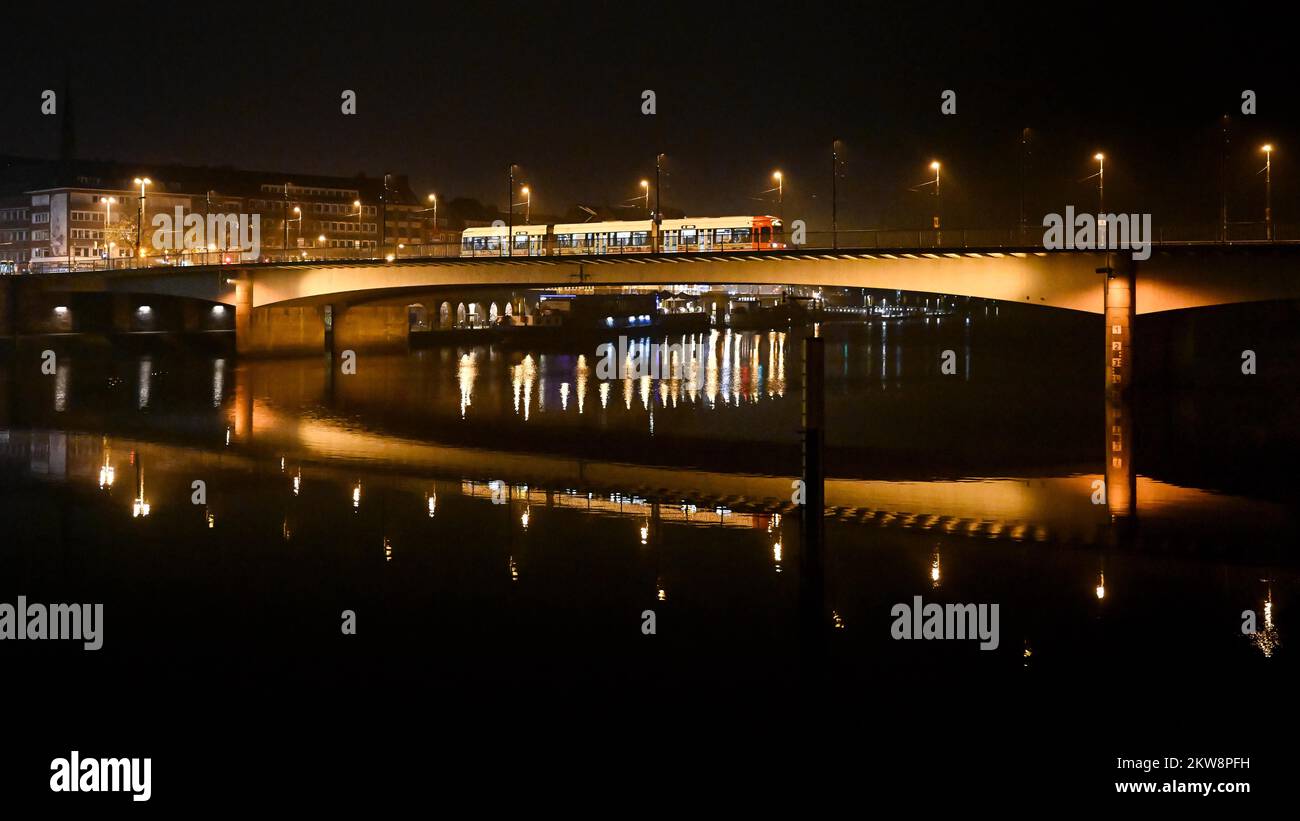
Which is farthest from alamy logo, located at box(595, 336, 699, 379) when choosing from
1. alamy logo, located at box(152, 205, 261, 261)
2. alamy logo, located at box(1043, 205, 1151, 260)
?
alamy logo, located at box(152, 205, 261, 261)

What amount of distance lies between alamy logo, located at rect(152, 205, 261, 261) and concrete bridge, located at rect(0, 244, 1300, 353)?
23006 mm

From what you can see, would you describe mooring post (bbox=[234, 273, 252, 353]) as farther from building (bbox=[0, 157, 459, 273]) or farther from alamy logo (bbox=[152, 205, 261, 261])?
alamy logo (bbox=[152, 205, 261, 261])

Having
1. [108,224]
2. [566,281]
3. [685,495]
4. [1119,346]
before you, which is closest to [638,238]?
[566,281]

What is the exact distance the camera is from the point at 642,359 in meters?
74.0

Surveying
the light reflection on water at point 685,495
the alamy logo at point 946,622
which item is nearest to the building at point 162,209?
the light reflection on water at point 685,495

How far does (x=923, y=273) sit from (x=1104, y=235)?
616 cm

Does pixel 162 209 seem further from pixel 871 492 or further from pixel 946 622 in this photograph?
pixel 946 622

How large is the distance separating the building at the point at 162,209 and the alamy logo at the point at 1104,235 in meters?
72.6

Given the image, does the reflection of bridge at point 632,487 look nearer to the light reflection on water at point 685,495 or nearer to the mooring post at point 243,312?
the light reflection on water at point 685,495

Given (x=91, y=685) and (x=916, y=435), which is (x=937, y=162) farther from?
(x=91, y=685)

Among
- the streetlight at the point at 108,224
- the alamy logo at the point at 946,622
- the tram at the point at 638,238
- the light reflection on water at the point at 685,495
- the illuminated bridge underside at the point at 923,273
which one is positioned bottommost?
the alamy logo at the point at 946,622

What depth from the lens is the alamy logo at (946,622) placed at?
50.1 ft
